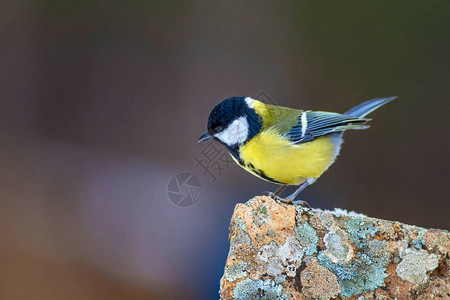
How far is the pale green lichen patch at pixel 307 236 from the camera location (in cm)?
97

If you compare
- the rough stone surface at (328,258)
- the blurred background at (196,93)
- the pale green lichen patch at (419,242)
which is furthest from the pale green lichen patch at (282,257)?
the blurred background at (196,93)

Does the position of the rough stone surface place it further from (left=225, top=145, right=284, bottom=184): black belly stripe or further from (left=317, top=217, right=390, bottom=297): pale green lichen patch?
(left=225, top=145, right=284, bottom=184): black belly stripe

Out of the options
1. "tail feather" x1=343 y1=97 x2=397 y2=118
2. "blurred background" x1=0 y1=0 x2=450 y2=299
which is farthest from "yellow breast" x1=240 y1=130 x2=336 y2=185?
"blurred background" x1=0 y1=0 x2=450 y2=299

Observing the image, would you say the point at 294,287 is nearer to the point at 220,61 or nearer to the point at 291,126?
the point at 291,126

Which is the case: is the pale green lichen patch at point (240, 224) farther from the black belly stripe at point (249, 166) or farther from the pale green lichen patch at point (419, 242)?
the black belly stripe at point (249, 166)

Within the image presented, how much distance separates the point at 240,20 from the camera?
2945mm

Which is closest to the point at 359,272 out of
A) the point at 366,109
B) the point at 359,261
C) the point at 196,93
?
Answer: the point at 359,261

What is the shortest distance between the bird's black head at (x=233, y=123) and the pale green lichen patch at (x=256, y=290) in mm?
578

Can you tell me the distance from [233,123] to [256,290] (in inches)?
23.7

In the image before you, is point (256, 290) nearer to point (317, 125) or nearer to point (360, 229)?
point (360, 229)

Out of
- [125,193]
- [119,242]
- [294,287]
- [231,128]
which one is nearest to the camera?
[294,287]

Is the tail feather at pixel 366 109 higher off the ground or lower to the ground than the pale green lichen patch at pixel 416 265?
higher

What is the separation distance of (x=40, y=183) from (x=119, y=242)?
56cm

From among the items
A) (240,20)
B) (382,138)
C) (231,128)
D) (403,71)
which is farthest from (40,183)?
(403,71)
